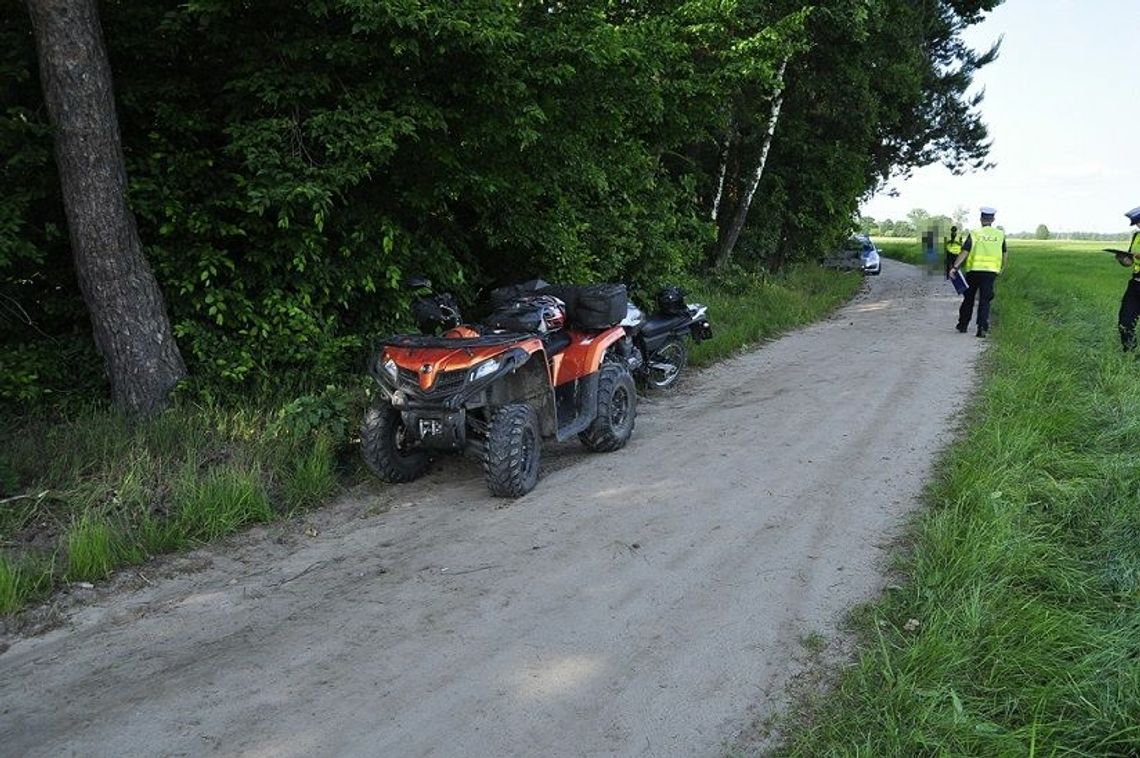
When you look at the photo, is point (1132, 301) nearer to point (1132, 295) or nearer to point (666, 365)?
point (1132, 295)

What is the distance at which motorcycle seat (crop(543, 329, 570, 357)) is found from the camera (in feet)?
21.4

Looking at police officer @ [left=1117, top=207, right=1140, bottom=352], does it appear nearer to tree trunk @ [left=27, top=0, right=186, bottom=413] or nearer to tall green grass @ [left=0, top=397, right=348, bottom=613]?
tall green grass @ [left=0, top=397, right=348, bottom=613]

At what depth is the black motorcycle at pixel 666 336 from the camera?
895 centimetres

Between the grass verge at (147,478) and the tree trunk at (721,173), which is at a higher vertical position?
the tree trunk at (721,173)

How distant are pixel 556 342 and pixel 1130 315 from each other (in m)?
7.66

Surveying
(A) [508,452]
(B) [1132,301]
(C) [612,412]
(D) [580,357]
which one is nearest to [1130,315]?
(B) [1132,301]

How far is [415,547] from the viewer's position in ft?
16.5

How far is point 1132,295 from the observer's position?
10078 millimetres

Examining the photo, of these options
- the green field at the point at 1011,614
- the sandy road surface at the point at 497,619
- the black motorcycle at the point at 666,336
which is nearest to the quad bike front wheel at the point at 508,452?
the sandy road surface at the point at 497,619

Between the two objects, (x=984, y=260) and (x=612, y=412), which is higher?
(x=984, y=260)

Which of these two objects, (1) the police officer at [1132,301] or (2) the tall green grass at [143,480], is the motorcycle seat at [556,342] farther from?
(1) the police officer at [1132,301]

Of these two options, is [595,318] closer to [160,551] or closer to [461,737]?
[160,551]

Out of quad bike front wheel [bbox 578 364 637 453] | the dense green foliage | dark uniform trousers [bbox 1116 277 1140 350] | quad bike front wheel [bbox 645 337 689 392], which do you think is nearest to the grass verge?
the dense green foliage

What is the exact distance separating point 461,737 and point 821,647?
1.63 m
